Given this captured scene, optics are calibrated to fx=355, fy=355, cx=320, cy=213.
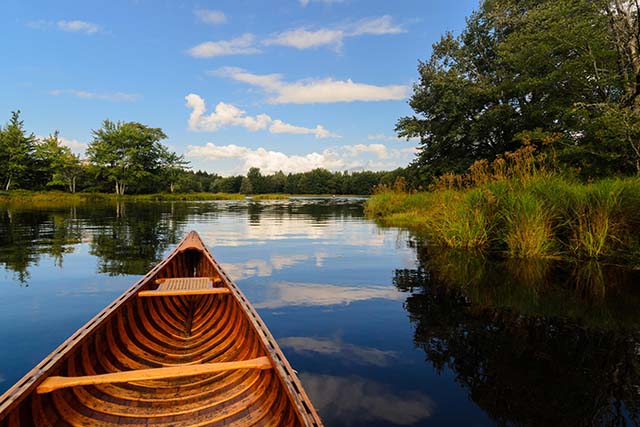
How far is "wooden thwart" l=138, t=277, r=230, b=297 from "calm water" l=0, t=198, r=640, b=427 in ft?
3.47

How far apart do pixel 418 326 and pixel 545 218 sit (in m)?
6.05

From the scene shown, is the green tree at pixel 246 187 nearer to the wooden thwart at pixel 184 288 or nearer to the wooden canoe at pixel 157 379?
the wooden thwart at pixel 184 288

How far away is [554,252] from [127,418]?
10.4 metres

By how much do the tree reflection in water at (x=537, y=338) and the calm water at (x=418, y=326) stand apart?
0.06 feet

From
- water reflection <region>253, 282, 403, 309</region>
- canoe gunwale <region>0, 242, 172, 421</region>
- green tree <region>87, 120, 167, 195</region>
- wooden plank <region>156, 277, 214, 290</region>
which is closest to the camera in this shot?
canoe gunwale <region>0, 242, 172, 421</region>

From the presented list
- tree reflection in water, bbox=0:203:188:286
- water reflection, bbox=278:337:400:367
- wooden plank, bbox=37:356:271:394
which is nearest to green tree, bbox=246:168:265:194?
tree reflection in water, bbox=0:203:188:286

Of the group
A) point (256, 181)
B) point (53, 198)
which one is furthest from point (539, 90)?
point (256, 181)

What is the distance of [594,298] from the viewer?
21.2 feet

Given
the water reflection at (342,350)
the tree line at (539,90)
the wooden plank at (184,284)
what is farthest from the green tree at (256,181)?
the water reflection at (342,350)

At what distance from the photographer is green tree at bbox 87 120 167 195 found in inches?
2167

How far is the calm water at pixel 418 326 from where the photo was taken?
348cm

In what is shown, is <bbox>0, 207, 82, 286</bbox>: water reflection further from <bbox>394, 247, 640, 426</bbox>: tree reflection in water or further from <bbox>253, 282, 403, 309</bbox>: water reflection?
<bbox>394, 247, 640, 426</bbox>: tree reflection in water

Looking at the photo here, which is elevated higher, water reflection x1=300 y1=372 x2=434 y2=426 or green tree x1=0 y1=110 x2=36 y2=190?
green tree x1=0 y1=110 x2=36 y2=190

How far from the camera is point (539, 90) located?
20062 mm
